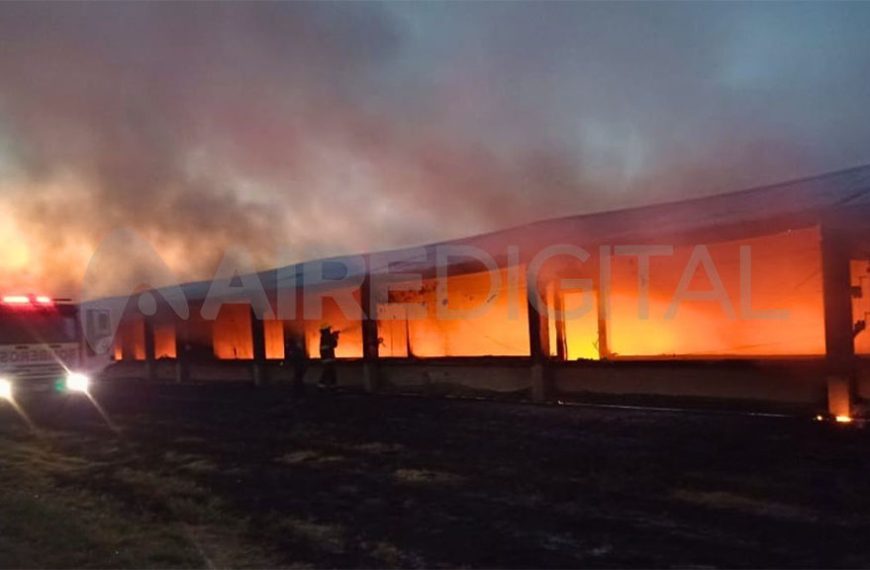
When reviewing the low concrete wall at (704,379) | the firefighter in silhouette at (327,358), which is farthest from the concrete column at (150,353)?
the low concrete wall at (704,379)

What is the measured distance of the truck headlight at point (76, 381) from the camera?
14.5 meters

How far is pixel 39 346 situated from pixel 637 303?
1083 cm

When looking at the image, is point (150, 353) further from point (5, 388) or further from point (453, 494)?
point (453, 494)

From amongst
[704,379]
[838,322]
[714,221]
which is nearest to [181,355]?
[704,379]

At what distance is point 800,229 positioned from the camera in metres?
10.7

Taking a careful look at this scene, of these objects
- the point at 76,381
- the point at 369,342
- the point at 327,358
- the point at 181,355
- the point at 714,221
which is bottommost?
the point at 181,355

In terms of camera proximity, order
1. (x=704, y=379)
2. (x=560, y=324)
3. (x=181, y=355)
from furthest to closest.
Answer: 1. (x=181, y=355)
2. (x=560, y=324)
3. (x=704, y=379)

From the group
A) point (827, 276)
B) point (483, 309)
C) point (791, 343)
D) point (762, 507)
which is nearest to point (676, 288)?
point (791, 343)

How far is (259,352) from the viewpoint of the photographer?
20.0 meters

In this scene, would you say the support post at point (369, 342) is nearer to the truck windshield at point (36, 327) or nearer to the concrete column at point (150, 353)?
the truck windshield at point (36, 327)

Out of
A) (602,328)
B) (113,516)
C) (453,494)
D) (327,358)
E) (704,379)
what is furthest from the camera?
(327,358)

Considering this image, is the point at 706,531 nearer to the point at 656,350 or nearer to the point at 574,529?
the point at 574,529

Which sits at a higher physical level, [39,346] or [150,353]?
[39,346]

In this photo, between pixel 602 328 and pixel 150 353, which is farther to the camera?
pixel 150 353
